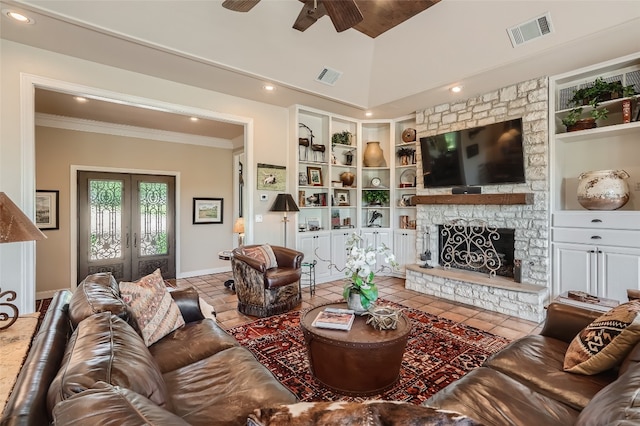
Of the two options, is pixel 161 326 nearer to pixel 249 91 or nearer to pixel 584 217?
pixel 249 91

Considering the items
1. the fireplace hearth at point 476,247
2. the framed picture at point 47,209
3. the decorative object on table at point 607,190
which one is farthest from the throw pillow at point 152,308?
the decorative object on table at point 607,190

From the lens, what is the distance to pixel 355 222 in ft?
19.8

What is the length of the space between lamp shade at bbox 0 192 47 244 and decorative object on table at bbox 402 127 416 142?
514 centimetres

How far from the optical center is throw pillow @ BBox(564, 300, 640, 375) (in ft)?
5.08

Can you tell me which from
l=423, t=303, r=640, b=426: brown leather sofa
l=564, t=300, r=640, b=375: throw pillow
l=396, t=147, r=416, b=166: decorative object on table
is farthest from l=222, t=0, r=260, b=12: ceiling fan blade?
l=396, t=147, r=416, b=166: decorative object on table

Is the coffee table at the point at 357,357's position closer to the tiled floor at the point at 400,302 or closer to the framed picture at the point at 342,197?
the tiled floor at the point at 400,302

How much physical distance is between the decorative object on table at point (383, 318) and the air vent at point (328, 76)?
10.3ft

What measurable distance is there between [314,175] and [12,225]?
4.26 metres

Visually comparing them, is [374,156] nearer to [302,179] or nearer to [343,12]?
[302,179]

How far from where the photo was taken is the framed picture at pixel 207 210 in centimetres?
627

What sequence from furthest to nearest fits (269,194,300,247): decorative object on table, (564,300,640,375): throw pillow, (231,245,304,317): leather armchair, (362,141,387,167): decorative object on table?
(362,141,387,167): decorative object on table → (269,194,300,247): decorative object on table → (231,245,304,317): leather armchair → (564,300,640,375): throw pillow

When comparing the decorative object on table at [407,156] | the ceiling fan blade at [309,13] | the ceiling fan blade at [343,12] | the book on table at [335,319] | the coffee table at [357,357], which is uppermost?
the ceiling fan blade at [309,13]

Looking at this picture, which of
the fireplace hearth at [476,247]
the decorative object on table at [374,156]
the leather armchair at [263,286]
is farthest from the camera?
the decorative object on table at [374,156]

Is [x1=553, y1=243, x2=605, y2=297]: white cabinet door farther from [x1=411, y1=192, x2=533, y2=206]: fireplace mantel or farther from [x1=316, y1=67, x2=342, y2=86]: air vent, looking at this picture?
[x1=316, y1=67, x2=342, y2=86]: air vent
